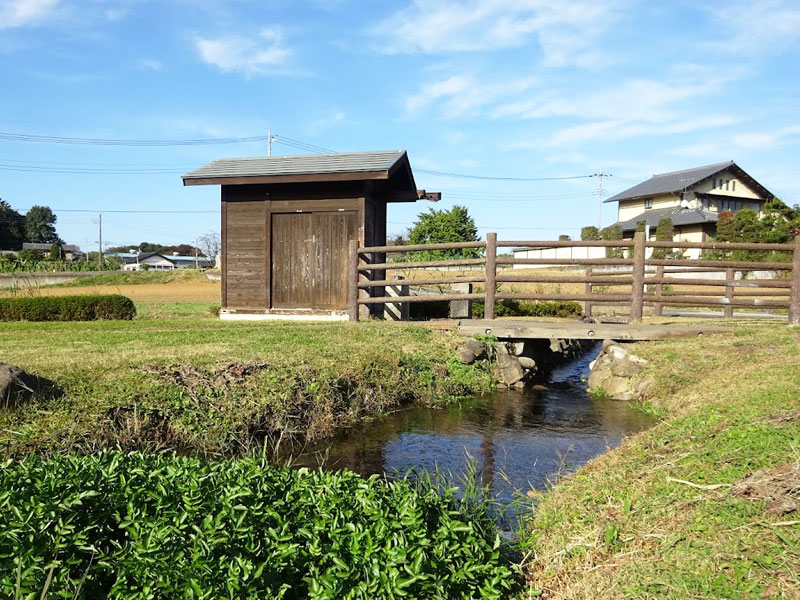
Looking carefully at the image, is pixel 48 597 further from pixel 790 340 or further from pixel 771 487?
pixel 790 340

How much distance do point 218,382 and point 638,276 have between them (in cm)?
777

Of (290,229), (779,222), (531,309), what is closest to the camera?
(290,229)

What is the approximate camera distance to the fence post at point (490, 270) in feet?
38.0

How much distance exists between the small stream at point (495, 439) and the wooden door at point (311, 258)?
232 inches

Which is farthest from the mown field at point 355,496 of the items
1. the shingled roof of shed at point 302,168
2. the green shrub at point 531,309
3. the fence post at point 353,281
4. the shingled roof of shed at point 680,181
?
the shingled roof of shed at point 680,181

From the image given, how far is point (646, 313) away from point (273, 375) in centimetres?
1286

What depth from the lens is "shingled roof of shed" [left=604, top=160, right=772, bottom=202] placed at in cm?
4828

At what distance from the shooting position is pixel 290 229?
14680 mm

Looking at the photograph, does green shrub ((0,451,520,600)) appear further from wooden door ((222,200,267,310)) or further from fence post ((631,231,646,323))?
wooden door ((222,200,267,310))

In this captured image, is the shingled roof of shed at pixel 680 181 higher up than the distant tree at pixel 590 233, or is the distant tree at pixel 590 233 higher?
the shingled roof of shed at pixel 680 181

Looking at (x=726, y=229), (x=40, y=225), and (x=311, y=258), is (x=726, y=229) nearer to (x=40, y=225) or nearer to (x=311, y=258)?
(x=311, y=258)

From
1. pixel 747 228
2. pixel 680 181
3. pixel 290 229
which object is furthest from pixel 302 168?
pixel 680 181

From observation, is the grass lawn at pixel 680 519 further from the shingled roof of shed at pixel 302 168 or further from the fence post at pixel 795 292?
the shingled roof of shed at pixel 302 168

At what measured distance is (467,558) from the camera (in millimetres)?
3145
